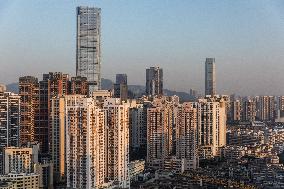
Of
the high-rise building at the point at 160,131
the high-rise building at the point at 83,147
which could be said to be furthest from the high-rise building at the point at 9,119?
the high-rise building at the point at 160,131

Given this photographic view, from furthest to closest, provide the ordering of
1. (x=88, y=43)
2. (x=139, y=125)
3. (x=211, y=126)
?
(x=88, y=43)
(x=211, y=126)
(x=139, y=125)

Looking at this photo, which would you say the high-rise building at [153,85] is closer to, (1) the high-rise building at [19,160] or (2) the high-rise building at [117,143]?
(2) the high-rise building at [117,143]

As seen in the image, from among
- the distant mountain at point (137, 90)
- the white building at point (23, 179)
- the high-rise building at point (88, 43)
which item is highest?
the high-rise building at point (88, 43)

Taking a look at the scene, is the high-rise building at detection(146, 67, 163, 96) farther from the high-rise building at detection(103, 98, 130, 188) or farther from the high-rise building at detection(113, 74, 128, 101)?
the high-rise building at detection(103, 98, 130, 188)

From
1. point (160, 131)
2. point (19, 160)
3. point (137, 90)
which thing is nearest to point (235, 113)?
point (137, 90)

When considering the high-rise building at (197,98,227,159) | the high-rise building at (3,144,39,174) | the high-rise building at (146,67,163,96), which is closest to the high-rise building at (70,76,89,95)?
the high-rise building at (146,67,163,96)

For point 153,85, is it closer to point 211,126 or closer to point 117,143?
point 211,126

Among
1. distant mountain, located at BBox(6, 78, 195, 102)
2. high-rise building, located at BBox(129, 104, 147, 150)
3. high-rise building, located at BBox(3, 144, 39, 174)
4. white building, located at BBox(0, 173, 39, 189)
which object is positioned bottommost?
white building, located at BBox(0, 173, 39, 189)
